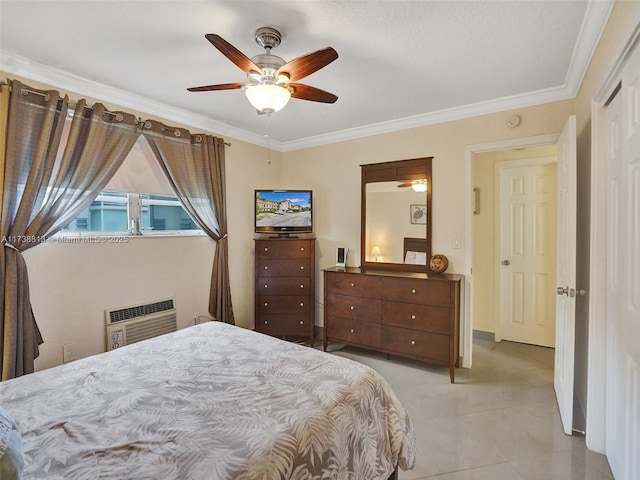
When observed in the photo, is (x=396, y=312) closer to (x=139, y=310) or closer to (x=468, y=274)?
(x=468, y=274)

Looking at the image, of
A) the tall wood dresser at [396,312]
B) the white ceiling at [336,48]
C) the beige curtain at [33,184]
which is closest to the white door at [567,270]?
the white ceiling at [336,48]

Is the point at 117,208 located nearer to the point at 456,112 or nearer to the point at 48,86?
the point at 48,86

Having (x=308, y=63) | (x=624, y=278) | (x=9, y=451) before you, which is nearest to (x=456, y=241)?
(x=624, y=278)

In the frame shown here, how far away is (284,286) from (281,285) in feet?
0.12

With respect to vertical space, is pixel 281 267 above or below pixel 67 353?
above

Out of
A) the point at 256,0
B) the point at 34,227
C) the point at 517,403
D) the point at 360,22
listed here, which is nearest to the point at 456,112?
the point at 360,22

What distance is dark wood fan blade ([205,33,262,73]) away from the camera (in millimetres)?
1455

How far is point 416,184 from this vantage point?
3.35 m

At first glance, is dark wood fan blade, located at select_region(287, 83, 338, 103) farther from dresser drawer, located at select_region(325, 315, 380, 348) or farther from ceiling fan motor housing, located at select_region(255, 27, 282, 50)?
dresser drawer, located at select_region(325, 315, 380, 348)

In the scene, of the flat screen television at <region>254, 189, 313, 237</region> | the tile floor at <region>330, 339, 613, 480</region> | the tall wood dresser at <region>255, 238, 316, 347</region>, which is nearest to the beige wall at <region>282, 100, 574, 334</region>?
the flat screen television at <region>254, 189, 313, 237</region>

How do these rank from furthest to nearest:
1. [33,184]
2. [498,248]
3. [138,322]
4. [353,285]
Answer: [498,248]
[353,285]
[138,322]
[33,184]

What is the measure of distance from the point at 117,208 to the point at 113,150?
20.4 inches

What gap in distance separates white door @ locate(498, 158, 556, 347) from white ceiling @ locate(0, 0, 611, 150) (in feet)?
3.82

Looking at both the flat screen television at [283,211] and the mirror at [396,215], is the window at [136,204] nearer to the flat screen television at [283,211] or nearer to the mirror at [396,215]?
the flat screen television at [283,211]
